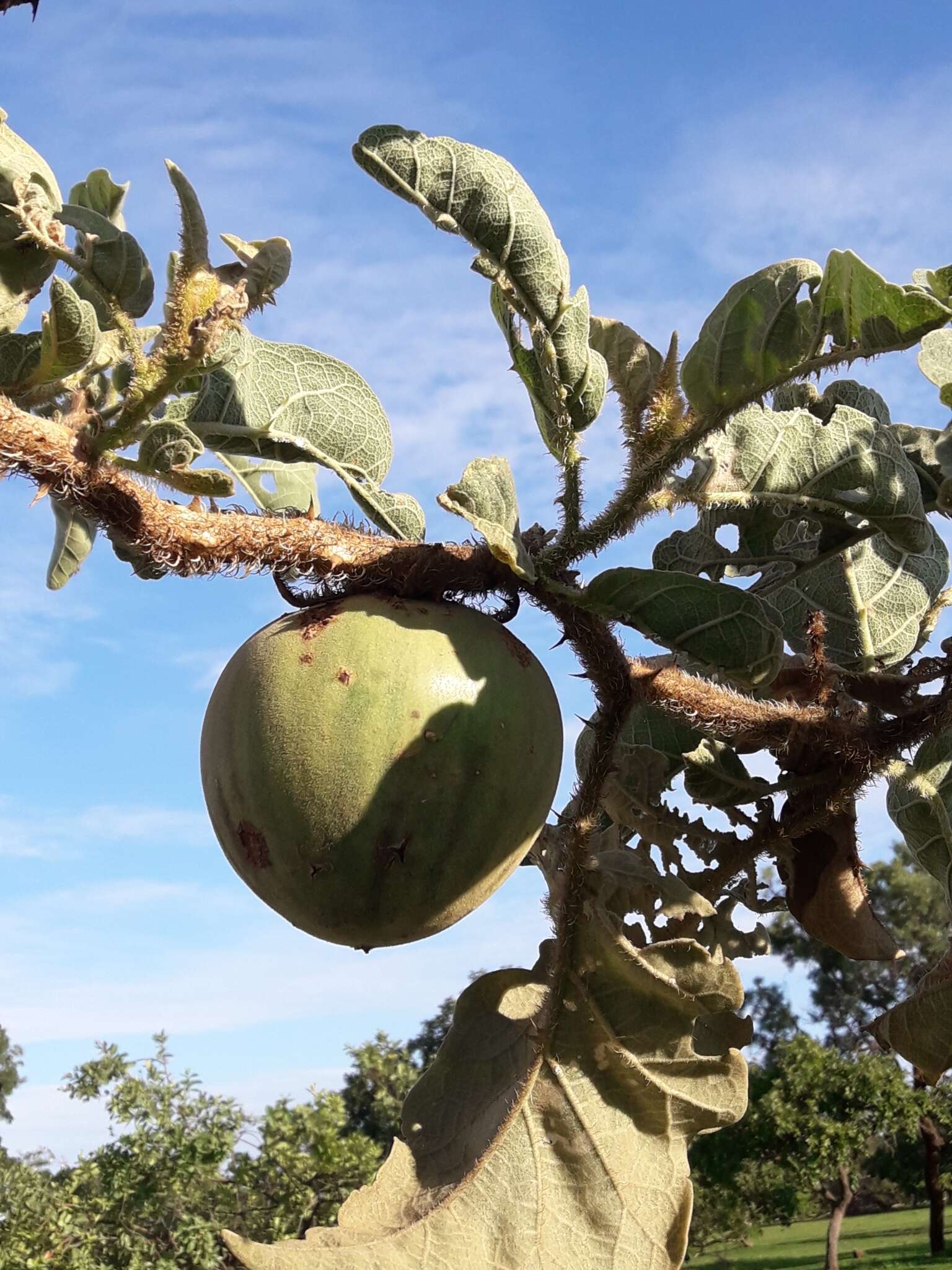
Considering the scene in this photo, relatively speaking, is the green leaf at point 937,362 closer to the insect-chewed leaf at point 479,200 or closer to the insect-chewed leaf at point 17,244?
the insect-chewed leaf at point 479,200

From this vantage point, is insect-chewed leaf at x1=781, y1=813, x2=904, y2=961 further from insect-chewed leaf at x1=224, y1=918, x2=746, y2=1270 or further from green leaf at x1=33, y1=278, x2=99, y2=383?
green leaf at x1=33, y1=278, x2=99, y2=383

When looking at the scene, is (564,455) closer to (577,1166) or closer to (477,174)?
(477,174)

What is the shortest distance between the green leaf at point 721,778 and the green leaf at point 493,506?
0.95m

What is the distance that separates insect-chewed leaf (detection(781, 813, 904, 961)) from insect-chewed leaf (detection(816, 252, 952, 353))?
0.98m

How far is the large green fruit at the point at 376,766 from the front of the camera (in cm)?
145

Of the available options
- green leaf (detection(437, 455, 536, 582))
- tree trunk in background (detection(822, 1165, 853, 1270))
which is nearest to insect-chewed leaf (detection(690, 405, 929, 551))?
green leaf (detection(437, 455, 536, 582))

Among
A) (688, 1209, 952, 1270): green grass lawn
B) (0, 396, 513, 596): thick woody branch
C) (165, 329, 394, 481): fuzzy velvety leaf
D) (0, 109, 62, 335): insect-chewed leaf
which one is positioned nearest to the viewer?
(0, 396, 513, 596): thick woody branch

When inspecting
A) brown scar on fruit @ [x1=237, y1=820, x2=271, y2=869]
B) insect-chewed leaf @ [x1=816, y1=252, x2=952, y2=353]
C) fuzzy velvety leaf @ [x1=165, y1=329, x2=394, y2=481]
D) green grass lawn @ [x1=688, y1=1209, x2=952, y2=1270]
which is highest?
fuzzy velvety leaf @ [x1=165, y1=329, x2=394, y2=481]

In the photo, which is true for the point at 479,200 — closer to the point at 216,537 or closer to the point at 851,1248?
the point at 216,537

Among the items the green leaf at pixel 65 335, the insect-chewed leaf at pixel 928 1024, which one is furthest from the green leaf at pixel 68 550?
the insect-chewed leaf at pixel 928 1024

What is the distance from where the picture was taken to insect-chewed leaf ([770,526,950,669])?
243cm

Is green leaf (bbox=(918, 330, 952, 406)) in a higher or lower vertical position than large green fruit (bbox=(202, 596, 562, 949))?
higher

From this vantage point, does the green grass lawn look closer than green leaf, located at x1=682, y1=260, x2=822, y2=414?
No

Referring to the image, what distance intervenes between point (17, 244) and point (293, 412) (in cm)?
50
